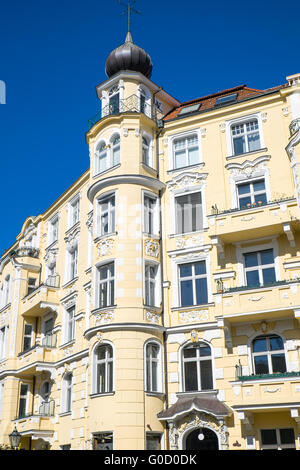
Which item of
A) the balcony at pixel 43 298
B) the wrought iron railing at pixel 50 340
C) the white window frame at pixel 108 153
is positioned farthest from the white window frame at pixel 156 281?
the wrought iron railing at pixel 50 340

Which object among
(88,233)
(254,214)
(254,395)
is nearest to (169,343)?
(254,395)

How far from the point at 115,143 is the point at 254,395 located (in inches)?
542

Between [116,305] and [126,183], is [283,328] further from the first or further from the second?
[126,183]

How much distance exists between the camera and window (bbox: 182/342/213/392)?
22062 mm

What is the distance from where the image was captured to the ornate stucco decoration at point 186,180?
25422 mm

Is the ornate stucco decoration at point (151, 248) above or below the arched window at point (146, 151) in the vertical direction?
below

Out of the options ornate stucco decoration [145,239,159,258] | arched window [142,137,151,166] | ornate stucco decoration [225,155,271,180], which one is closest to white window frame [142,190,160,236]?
ornate stucco decoration [145,239,159,258]

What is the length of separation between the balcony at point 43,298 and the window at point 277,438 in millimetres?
14060

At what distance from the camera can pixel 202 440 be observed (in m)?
21.2

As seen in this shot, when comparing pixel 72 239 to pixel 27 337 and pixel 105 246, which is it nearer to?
pixel 105 246

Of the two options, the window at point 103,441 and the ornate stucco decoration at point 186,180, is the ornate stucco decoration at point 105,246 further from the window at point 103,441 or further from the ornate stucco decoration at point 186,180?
the window at point 103,441

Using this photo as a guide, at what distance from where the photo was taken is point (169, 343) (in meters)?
23.2

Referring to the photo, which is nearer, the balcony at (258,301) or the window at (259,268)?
the balcony at (258,301)

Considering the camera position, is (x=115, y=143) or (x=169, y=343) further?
(x=115, y=143)
